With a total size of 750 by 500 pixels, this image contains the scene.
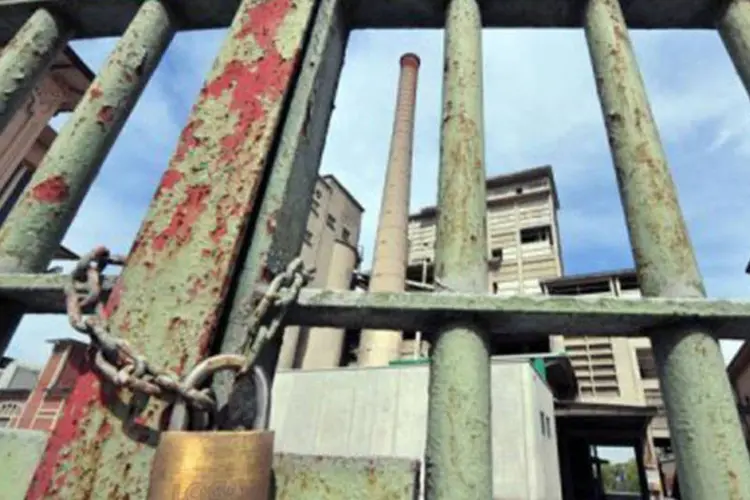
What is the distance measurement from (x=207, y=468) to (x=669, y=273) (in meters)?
1.00

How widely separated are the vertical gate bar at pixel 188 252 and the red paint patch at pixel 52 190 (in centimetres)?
34

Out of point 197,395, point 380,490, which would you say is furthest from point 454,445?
point 197,395

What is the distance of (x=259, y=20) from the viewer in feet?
4.65

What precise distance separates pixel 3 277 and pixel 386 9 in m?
1.48

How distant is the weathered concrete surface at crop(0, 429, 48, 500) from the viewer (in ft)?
2.90

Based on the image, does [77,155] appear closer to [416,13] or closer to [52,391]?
[416,13]

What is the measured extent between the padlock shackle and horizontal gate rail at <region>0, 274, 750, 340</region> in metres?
0.16

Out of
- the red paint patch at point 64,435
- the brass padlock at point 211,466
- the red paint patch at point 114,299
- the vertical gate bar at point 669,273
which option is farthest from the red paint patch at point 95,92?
the vertical gate bar at point 669,273

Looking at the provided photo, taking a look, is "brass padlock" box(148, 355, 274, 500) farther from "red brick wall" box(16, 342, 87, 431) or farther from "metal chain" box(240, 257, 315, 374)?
"red brick wall" box(16, 342, 87, 431)

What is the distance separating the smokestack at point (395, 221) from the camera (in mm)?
18625

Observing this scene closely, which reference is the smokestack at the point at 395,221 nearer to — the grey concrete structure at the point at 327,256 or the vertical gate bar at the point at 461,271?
the grey concrete structure at the point at 327,256

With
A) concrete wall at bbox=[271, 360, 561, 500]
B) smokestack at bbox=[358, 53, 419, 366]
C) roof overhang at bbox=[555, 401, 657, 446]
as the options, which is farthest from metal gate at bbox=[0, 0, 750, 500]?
smokestack at bbox=[358, 53, 419, 366]

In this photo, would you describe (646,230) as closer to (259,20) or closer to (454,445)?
(454,445)

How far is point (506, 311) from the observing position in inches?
36.0
